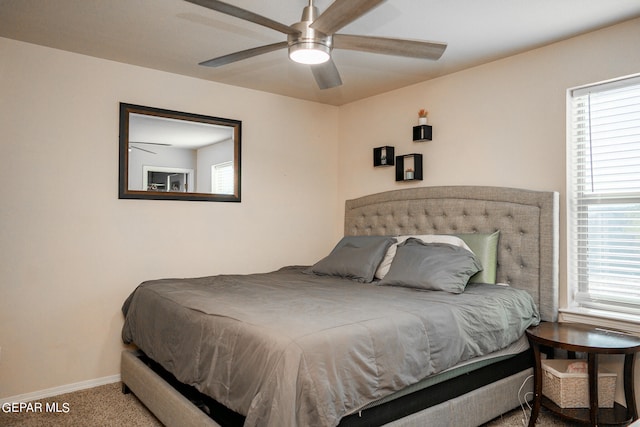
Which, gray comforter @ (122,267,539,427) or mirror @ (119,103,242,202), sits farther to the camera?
mirror @ (119,103,242,202)

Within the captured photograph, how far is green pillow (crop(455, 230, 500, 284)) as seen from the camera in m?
3.01

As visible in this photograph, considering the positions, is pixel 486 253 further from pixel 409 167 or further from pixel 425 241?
pixel 409 167

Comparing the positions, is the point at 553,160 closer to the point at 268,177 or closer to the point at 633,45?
the point at 633,45

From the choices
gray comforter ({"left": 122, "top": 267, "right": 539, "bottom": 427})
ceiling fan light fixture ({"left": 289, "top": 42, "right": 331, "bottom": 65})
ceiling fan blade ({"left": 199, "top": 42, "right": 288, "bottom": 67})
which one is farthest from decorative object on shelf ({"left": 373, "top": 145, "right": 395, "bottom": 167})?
ceiling fan blade ({"left": 199, "top": 42, "right": 288, "bottom": 67})

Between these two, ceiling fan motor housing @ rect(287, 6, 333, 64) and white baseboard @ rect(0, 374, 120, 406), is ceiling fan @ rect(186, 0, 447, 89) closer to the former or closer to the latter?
ceiling fan motor housing @ rect(287, 6, 333, 64)

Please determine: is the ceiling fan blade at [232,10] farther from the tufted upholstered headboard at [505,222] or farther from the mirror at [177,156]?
the tufted upholstered headboard at [505,222]

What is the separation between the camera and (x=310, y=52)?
2.11 metres

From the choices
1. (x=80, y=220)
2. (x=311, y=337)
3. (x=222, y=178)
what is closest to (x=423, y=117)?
(x=222, y=178)

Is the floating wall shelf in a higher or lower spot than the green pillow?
higher

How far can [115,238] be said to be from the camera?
3.28 metres

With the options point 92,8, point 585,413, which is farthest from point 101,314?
point 585,413

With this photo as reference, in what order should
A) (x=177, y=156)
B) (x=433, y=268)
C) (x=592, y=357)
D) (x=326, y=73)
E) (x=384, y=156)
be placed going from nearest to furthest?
(x=592, y=357) → (x=326, y=73) → (x=433, y=268) → (x=177, y=156) → (x=384, y=156)

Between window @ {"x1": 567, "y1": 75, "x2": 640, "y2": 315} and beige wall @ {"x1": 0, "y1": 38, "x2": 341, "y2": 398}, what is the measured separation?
2552mm

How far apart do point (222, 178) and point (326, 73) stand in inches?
66.0
